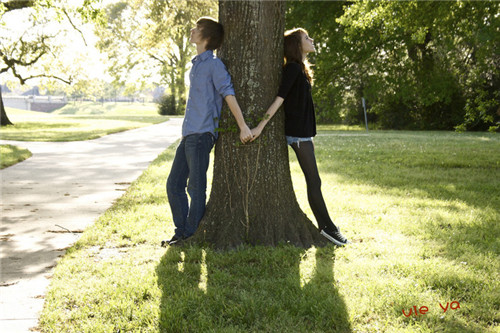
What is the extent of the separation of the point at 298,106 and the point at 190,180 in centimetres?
127

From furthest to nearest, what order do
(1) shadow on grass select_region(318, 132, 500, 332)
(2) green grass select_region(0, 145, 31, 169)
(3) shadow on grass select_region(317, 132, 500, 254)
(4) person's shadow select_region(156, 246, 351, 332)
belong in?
1. (2) green grass select_region(0, 145, 31, 169)
2. (3) shadow on grass select_region(317, 132, 500, 254)
3. (1) shadow on grass select_region(318, 132, 500, 332)
4. (4) person's shadow select_region(156, 246, 351, 332)

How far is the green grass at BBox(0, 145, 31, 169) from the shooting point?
1101 centimetres

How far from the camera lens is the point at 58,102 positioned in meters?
115

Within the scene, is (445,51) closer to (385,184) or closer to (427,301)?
(385,184)

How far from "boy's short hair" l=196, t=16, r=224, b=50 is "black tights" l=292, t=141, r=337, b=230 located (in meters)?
1.24

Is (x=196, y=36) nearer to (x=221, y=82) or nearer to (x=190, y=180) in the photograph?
(x=221, y=82)

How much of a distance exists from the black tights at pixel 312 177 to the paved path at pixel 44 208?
2510mm

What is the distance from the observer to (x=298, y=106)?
470 centimetres

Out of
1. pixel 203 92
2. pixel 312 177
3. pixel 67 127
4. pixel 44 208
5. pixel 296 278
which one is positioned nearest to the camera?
pixel 296 278

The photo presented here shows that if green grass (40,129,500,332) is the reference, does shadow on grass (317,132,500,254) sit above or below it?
above

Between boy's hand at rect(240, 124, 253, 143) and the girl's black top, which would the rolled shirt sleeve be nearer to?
boy's hand at rect(240, 124, 253, 143)

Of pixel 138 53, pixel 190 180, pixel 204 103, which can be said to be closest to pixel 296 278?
pixel 190 180

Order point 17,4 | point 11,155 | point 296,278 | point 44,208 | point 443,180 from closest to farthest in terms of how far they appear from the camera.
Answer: point 296,278 → point 44,208 → point 443,180 → point 11,155 → point 17,4

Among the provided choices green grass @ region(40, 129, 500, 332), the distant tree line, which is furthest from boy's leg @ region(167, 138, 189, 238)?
the distant tree line
